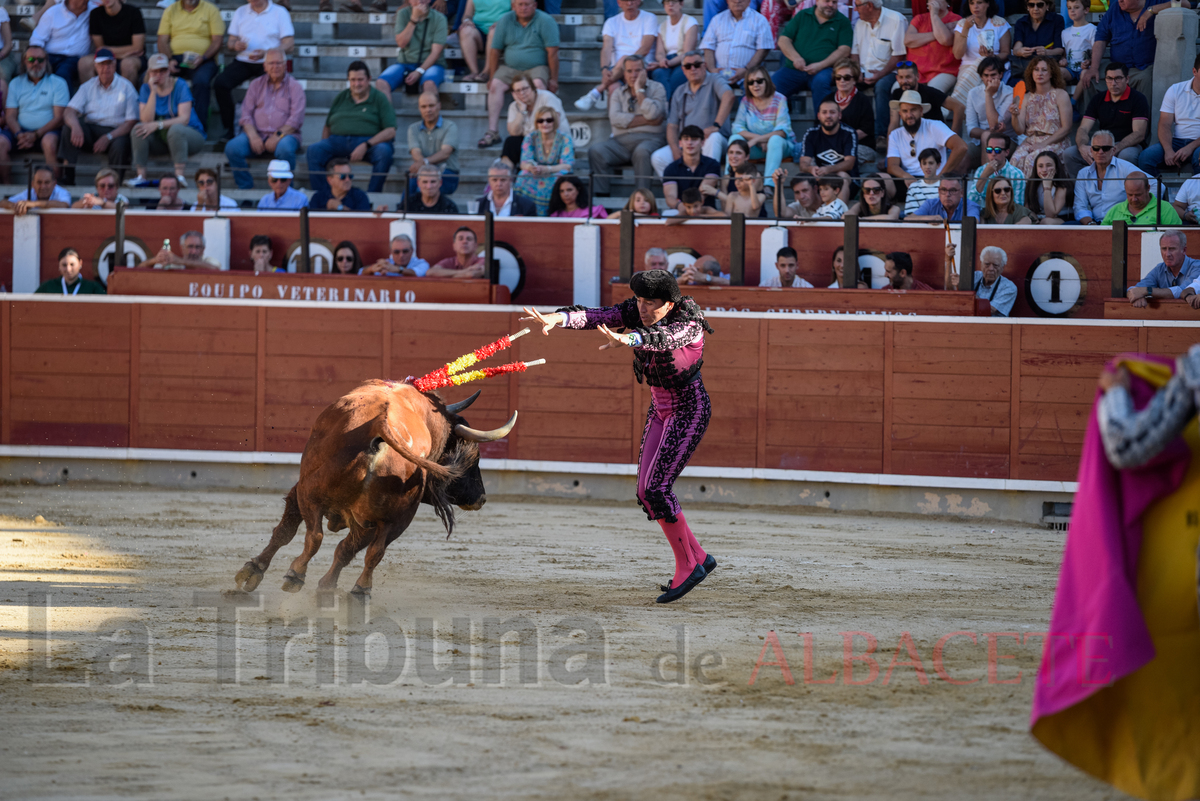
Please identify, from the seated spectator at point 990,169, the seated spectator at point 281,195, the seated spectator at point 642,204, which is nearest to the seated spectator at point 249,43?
the seated spectator at point 281,195

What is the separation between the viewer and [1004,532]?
24.5ft

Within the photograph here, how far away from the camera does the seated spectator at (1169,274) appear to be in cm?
755

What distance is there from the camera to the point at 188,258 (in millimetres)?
9031

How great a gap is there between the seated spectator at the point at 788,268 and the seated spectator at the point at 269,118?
417 cm

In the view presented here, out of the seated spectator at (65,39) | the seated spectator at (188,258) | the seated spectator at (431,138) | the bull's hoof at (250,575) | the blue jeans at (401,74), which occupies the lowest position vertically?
the bull's hoof at (250,575)

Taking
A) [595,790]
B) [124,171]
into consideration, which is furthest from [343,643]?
[124,171]

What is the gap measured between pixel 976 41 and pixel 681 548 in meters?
5.84

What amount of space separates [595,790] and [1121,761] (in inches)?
45.5

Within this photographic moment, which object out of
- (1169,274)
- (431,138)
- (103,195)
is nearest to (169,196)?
(103,195)

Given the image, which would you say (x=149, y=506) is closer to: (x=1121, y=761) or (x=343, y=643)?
(x=343, y=643)

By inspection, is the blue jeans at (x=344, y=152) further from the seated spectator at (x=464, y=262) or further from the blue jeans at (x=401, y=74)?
the seated spectator at (x=464, y=262)

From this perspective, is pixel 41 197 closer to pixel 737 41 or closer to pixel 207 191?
pixel 207 191

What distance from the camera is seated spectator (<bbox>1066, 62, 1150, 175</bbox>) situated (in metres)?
8.41

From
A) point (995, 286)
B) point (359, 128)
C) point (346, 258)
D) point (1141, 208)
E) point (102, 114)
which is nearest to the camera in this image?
point (1141, 208)
